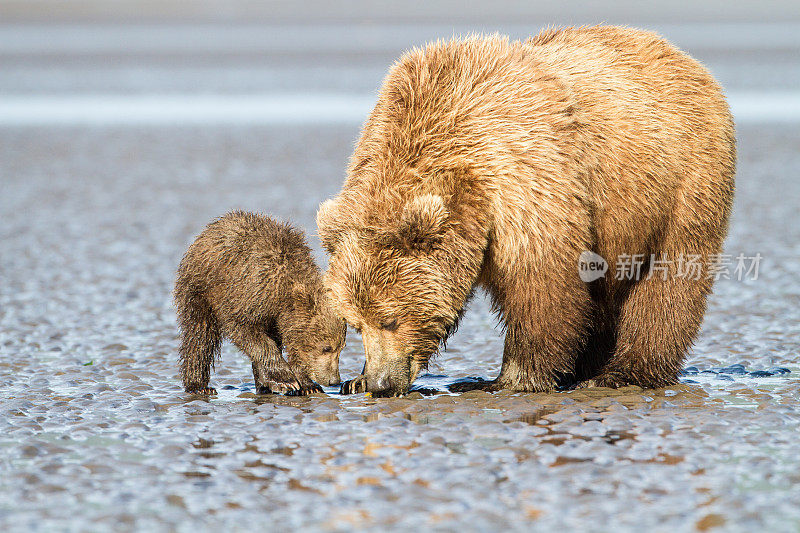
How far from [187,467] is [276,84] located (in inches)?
1021

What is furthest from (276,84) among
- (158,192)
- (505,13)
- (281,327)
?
(281,327)

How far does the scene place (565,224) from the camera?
247 inches

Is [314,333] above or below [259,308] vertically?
below

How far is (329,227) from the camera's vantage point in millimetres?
6340

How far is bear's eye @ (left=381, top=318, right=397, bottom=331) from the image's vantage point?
621 centimetres

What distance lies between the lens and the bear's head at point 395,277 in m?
6.11

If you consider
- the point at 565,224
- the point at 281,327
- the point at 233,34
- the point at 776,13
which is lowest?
the point at 281,327

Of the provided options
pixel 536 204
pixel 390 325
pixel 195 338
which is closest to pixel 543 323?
pixel 536 204

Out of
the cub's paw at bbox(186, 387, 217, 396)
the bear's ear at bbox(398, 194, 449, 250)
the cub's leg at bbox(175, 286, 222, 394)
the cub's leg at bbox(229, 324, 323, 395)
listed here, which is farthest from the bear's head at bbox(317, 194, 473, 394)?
the cub's paw at bbox(186, 387, 217, 396)

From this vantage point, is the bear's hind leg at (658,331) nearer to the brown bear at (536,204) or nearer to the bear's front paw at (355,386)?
the brown bear at (536,204)

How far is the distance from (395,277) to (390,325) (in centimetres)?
28

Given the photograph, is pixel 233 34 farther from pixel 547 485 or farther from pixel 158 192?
pixel 547 485

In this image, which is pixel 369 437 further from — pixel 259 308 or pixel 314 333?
pixel 259 308

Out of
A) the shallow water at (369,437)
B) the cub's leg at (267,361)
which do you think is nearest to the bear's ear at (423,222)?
the shallow water at (369,437)
